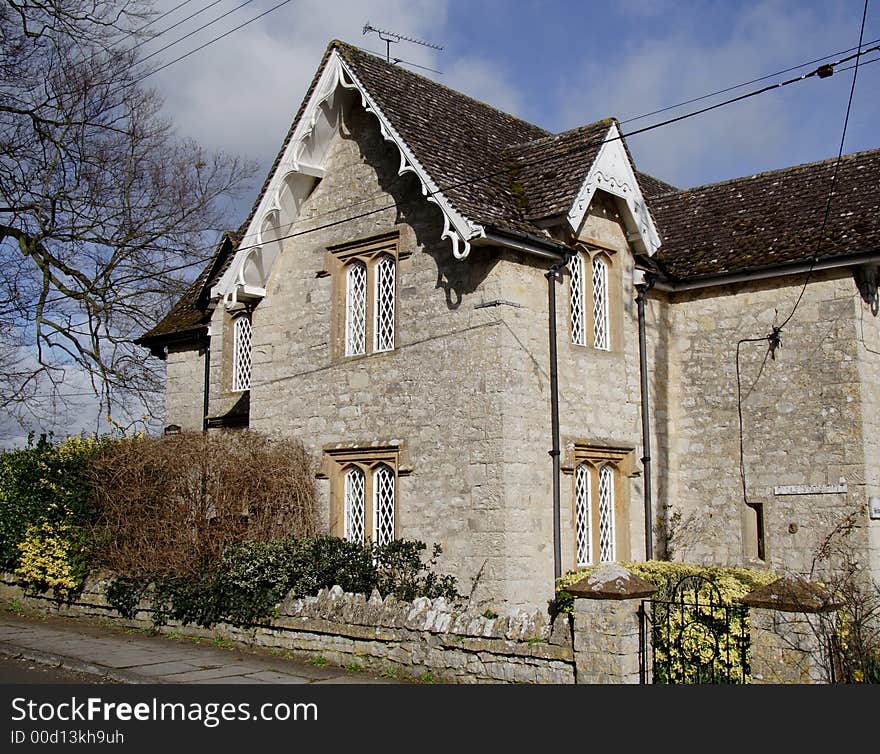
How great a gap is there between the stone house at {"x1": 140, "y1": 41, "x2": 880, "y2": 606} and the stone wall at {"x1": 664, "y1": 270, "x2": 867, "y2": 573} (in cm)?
4

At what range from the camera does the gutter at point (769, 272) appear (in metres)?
A: 15.5

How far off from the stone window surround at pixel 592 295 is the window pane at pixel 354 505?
4227 millimetres

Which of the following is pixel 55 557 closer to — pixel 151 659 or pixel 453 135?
pixel 151 659

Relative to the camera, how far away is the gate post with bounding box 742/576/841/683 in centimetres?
898

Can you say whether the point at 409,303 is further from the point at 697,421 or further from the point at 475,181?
the point at 697,421

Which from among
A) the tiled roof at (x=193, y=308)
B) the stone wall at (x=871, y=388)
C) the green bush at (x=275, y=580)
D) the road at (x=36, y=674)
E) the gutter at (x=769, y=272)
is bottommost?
the road at (x=36, y=674)

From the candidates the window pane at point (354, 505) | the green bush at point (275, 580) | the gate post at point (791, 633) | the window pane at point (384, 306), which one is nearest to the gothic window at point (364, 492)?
the window pane at point (354, 505)

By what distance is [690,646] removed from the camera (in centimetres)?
1013

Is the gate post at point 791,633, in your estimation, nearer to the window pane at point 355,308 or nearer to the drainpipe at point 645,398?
the drainpipe at point 645,398

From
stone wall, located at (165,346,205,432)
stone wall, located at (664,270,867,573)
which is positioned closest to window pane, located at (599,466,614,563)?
stone wall, located at (664,270,867,573)

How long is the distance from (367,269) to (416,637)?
7.29m

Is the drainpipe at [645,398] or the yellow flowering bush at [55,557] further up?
the drainpipe at [645,398]

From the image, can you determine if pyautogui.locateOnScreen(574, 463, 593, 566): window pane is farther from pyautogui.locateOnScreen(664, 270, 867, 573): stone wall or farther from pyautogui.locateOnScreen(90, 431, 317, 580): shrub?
pyautogui.locateOnScreen(90, 431, 317, 580): shrub

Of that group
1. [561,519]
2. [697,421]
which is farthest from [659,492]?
[561,519]
